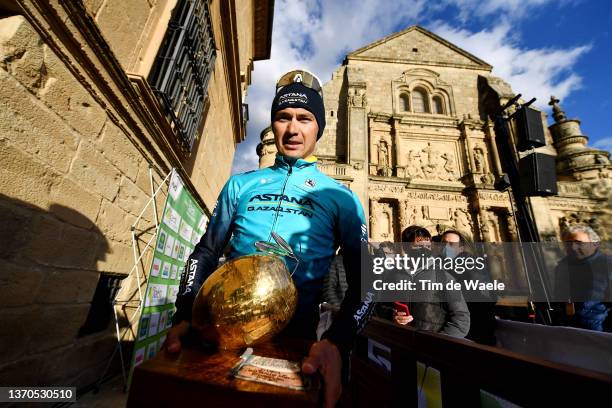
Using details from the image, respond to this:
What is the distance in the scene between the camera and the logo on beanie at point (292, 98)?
1603 mm

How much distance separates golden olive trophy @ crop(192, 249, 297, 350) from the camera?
0.81 m

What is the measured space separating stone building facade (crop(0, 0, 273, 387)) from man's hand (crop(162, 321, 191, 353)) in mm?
1590

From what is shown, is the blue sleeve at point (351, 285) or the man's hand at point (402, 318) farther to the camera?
the man's hand at point (402, 318)

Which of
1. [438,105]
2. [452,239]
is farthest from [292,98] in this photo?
[438,105]

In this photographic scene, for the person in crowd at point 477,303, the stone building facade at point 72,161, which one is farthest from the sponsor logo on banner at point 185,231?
the person in crowd at point 477,303

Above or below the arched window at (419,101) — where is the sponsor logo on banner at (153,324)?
below

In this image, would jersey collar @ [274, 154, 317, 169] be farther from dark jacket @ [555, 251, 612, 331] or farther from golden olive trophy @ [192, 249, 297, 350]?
dark jacket @ [555, 251, 612, 331]

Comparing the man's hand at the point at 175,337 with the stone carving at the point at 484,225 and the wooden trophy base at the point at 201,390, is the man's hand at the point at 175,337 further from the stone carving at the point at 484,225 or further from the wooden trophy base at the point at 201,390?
the stone carving at the point at 484,225

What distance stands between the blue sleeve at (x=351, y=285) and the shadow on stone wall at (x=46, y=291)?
2.06m

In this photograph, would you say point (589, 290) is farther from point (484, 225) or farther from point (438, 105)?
point (438, 105)

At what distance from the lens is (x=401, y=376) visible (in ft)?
6.40

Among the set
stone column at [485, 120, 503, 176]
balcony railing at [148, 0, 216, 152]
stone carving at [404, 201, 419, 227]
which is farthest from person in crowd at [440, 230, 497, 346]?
stone column at [485, 120, 503, 176]

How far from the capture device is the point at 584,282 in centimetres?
317

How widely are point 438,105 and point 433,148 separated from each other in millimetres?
3978
